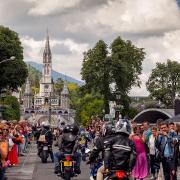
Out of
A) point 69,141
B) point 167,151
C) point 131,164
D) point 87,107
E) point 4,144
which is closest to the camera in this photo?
point 131,164

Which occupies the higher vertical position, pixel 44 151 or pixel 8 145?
pixel 8 145

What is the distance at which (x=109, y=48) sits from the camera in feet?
→ 298

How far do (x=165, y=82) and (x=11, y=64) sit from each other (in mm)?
31507

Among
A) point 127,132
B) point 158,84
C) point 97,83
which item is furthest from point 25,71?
point 127,132

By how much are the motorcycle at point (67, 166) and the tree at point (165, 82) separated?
86.5 meters

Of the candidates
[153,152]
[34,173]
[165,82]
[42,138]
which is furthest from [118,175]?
[165,82]

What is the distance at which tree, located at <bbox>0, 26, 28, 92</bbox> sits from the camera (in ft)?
274

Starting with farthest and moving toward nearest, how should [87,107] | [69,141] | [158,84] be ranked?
[87,107], [158,84], [69,141]

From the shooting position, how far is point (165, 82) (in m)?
109

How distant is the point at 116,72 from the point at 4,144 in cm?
7005

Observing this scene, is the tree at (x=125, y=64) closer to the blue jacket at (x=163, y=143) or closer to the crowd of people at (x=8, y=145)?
the crowd of people at (x=8, y=145)

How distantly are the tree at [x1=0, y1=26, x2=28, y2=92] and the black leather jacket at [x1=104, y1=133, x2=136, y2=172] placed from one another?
2782 inches

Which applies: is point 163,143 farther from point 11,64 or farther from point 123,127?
point 11,64

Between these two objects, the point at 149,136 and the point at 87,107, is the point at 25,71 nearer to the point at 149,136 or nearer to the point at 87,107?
the point at 87,107
